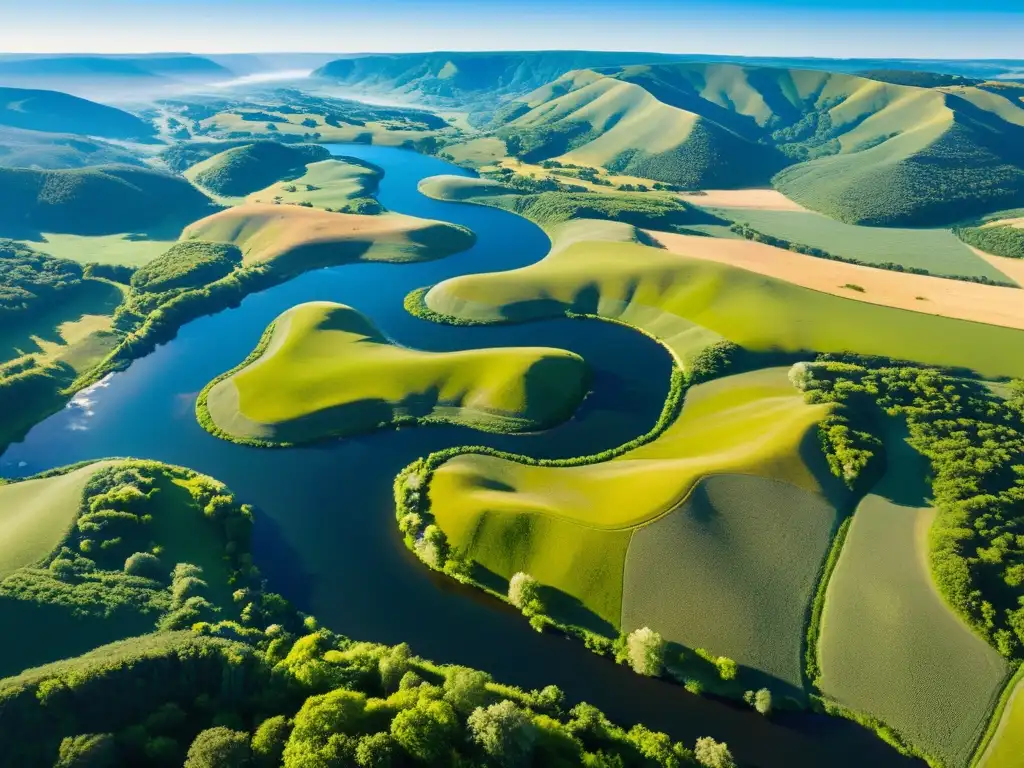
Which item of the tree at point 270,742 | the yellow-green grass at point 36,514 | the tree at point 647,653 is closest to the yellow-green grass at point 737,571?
the tree at point 647,653

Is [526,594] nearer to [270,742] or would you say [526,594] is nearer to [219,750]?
[270,742]

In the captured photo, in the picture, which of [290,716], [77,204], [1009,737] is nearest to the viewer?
[290,716]

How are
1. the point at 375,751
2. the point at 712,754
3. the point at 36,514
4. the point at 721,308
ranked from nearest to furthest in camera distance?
the point at 375,751, the point at 712,754, the point at 36,514, the point at 721,308

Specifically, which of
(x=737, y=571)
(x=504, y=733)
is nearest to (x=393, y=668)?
(x=504, y=733)

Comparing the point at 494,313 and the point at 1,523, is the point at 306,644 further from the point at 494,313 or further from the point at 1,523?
the point at 494,313

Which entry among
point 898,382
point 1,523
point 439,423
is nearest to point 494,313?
point 439,423

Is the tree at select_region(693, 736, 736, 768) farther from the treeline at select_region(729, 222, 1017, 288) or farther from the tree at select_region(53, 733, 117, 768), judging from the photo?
the treeline at select_region(729, 222, 1017, 288)

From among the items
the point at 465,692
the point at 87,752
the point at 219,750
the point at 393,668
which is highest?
the point at 219,750

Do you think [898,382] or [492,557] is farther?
[898,382]
